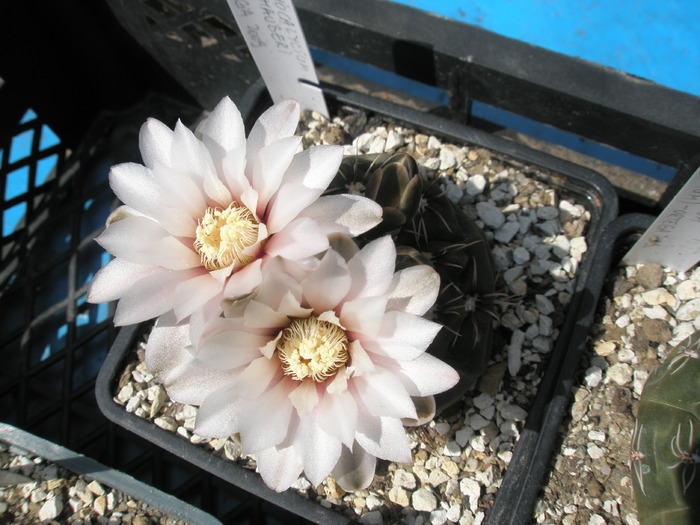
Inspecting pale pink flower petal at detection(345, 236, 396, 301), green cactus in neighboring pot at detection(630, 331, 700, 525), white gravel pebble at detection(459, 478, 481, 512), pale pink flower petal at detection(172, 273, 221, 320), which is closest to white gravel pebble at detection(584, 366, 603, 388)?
green cactus in neighboring pot at detection(630, 331, 700, 525)

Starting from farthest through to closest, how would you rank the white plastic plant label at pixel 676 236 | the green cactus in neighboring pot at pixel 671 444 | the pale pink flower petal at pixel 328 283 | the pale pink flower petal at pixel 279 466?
1. the white plastic plant label at pixel 676 236
2. the green cactus in neighboring pot at pixel 671 444
3. the pale pink flower petal at pixel 279 466
4. the pale pink flower petal at pixel 328 283

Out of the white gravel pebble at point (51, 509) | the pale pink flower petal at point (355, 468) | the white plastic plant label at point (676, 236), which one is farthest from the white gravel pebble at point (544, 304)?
the white gravel pebble at point (51, 509)

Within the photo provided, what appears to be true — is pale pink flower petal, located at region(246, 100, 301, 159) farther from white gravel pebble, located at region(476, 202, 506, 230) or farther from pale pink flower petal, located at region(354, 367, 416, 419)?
white gravel pebble, located at region(476, 202, 506, 230)

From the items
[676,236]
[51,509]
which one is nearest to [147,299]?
[51,509]

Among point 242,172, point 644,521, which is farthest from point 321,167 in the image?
point 644,521

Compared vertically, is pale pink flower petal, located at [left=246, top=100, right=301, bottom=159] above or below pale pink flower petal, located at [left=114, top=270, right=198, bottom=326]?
above

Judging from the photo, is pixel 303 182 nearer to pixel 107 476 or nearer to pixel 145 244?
pixel 145 244

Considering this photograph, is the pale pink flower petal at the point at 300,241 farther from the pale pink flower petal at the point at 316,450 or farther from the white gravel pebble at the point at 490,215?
the white gravel pebble at the point at 490,215
